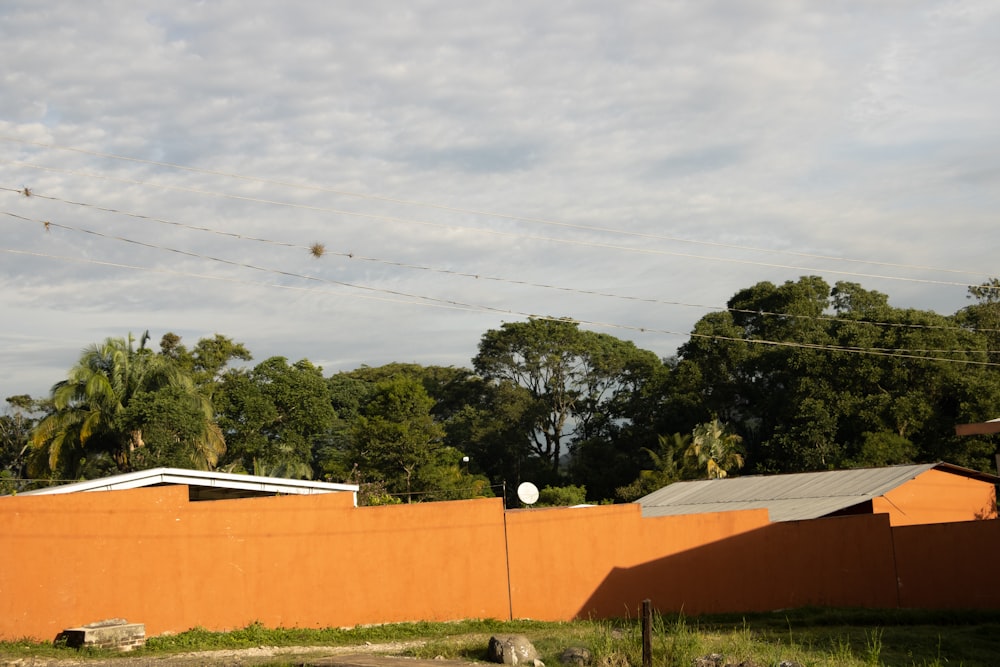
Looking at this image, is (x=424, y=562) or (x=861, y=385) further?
(x=861, y=385)

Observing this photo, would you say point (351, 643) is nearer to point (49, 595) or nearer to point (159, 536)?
point (159, 536)

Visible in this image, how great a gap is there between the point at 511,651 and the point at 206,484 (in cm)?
671

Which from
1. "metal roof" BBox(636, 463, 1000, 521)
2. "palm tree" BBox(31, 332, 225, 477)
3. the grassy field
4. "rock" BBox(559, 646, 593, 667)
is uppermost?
"palm tree" BBox(31, 332, 225, 477)

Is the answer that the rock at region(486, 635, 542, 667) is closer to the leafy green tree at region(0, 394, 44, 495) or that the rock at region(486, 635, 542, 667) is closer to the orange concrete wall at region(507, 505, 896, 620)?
the orange concrete wall at region(507, 505, 896, 620)

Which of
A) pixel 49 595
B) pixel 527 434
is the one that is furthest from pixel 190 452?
pixel 527 434

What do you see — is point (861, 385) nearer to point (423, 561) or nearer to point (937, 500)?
point (937, 500)

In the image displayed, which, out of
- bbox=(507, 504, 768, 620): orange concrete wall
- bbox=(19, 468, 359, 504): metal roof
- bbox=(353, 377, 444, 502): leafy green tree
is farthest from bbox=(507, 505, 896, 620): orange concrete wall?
bbox=(353, 377, 444, 502): leafy green tree

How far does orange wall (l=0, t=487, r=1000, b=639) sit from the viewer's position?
46.3 feet

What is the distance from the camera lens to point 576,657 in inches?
424

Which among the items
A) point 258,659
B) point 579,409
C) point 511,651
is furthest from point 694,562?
point 579,409

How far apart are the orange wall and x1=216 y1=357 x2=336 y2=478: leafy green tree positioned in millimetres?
22140

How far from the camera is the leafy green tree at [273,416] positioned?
3904cm

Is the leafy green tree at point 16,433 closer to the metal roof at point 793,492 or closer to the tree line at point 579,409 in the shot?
the tree line at point 579,409

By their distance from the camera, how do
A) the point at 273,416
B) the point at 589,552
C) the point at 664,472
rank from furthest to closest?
the point at 273,416
the point at 664,472
the point at 589,552
